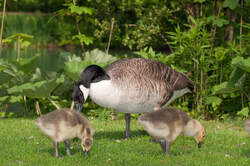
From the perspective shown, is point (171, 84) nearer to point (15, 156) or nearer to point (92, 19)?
point (15, 156)

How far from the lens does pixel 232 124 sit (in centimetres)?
1020

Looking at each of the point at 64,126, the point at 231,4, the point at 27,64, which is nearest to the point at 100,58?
the point at 27,64

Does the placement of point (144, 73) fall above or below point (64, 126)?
above

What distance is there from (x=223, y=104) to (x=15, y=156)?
627 centimetres

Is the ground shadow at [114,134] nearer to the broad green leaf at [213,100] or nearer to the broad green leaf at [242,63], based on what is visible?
the broad green leaf at [213,100]

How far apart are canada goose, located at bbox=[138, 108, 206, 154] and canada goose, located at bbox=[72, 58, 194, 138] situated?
2.98 feet

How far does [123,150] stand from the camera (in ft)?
23.6

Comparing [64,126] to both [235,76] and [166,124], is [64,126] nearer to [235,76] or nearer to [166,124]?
[166,124]

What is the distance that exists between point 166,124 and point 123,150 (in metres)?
1.11

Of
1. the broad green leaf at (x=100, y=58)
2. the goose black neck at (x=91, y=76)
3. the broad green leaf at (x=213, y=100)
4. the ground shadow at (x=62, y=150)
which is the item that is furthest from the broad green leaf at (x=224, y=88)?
the ground shadow at (x=62, y=150)

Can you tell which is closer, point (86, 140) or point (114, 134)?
point (86, 140)

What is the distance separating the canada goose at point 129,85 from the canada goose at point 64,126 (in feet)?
2.54

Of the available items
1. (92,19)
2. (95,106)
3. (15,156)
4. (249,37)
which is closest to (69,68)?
(95,106)

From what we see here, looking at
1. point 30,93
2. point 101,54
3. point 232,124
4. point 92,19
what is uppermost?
point 92,19
